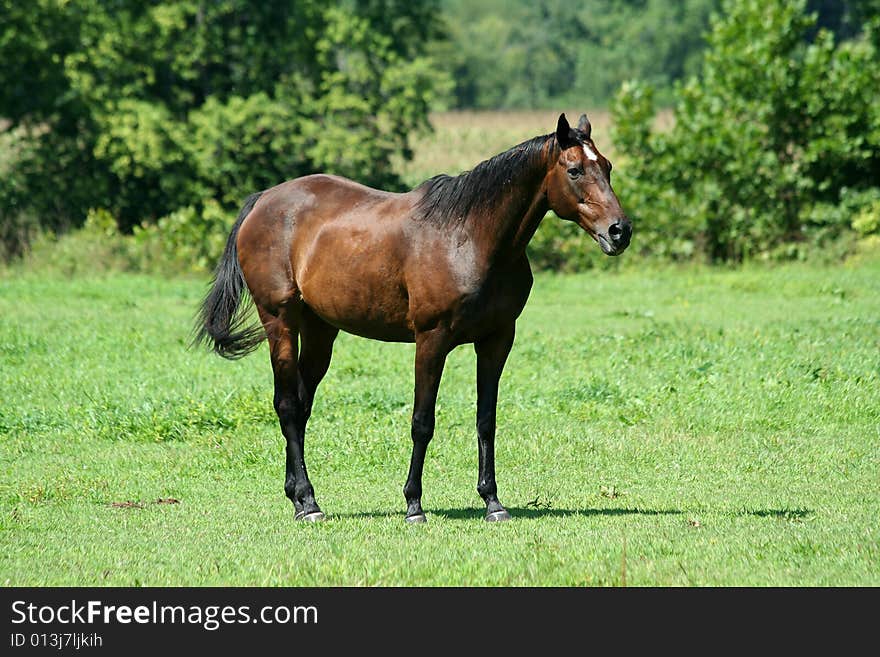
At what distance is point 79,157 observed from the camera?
27.8 meters

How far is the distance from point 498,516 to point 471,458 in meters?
2.29

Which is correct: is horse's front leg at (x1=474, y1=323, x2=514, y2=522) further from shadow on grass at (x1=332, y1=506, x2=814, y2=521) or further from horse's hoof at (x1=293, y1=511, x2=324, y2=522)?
horse's hoof at (x1=293, y1=511, x2=324, y2=522)

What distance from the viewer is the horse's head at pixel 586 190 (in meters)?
Result: 6.89

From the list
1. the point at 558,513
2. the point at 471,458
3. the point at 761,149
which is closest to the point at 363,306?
the point at 558,513

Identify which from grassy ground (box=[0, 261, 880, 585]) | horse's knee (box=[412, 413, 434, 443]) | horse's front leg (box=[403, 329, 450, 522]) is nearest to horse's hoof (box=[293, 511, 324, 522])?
grassy ground (box=[0, 261, 880, 585])

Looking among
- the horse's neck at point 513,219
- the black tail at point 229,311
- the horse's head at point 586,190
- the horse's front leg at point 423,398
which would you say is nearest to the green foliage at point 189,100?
the black tail at point 229,311

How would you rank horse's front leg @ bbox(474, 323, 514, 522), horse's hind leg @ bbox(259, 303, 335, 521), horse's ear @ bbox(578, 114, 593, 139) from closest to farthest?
horse's ear @ bbox(578, 114, 593, 139) < horse's front leg @ bbox(474, 323, 514, 522) < horse's hind leg @ bbox(259, 303, 335, 521)

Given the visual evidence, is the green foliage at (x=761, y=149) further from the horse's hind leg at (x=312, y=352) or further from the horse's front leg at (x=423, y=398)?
the horse's front leg at (x=423, y=398)

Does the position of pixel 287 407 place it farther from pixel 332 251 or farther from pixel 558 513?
pixel 558 513

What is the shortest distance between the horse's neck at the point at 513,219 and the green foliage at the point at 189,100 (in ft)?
67.0

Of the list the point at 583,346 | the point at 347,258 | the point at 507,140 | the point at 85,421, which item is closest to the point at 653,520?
the point at 347,258

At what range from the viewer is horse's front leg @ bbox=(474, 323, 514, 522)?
758cm

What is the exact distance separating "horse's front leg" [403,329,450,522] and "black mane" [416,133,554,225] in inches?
27.6
